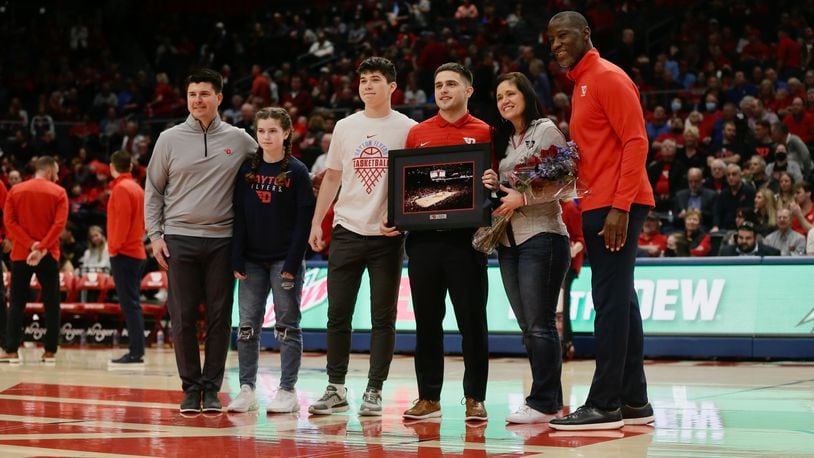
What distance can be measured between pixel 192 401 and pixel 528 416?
214cm

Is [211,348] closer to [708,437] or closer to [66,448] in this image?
[66,448]

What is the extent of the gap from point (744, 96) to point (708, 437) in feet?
39.5

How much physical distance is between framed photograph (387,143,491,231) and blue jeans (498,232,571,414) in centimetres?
32

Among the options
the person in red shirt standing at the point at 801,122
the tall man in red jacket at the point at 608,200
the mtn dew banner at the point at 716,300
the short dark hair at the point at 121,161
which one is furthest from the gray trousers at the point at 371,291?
the person in red shirt standing at the point at 801,122

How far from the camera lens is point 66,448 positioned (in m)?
5.27

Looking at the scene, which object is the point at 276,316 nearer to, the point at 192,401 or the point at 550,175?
the point at 192,401

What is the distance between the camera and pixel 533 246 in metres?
6.15

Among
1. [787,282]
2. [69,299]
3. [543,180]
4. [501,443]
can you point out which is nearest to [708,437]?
[501,443]

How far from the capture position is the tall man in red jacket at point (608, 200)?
18.8 ft

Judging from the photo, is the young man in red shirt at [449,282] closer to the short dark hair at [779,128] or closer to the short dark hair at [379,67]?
the short dark hair at [379,67]

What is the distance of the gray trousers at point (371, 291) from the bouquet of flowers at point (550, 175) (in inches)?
41.3

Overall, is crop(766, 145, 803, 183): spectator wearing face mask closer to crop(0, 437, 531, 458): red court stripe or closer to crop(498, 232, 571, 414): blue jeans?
crop(498, 232, 571, 414): blue jeans

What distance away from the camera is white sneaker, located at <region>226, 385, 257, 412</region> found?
6.92m

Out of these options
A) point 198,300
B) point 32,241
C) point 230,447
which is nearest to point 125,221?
point 32,241
